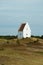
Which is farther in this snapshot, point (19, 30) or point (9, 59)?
point (19, 30)

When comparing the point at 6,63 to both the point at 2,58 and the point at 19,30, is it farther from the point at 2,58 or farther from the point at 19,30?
the point at 19,30

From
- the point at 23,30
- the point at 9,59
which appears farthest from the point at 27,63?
the point at 23,30

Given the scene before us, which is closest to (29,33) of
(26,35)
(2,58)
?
(26,35)

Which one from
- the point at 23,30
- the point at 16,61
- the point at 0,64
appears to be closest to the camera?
the point at 0,64

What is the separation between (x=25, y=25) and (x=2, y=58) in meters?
67.1

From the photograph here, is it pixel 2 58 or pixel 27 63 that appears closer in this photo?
pixel 27 63

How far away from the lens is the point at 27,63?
79.7ft

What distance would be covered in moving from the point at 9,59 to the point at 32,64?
3285 millimetres

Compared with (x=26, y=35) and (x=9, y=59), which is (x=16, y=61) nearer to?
(x=9, y=59)

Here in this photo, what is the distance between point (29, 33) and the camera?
94000 mm

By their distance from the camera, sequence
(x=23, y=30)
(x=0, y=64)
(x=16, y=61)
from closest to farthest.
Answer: (x=0, y=64) → (x=16, y=61) → (x=23, y=30)

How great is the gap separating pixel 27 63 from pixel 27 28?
70.4 metres

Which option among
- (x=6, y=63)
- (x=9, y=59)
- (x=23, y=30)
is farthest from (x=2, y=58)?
(x=23, y=30)

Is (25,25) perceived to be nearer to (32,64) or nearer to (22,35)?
(22,35)
